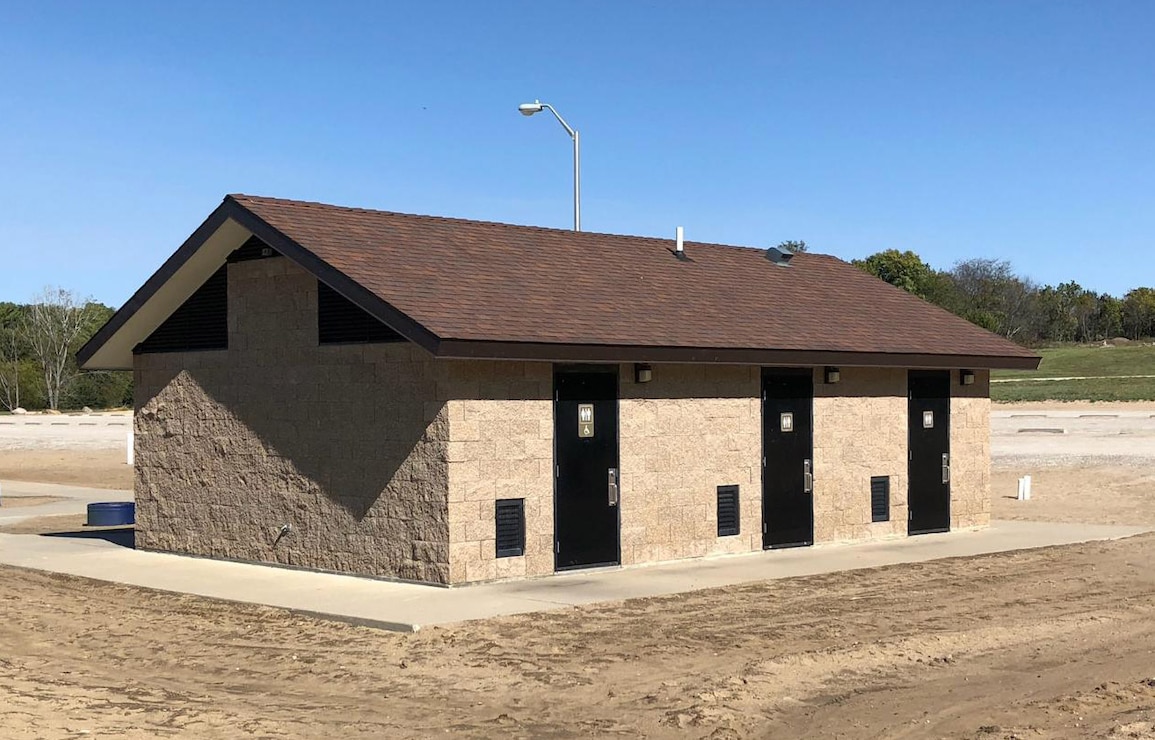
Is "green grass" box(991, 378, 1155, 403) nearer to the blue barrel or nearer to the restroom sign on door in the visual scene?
the blue barrel

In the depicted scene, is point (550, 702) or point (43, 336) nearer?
point (550, 702)

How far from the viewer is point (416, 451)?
1561cm

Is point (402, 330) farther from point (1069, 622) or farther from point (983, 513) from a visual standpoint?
point (983, 513)

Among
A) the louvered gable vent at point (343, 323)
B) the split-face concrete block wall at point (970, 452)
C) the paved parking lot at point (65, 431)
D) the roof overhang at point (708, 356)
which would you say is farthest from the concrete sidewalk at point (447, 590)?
the paved parking lot at point (65, 431)

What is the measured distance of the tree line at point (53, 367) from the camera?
93.6 metres

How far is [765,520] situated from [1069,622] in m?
6.14

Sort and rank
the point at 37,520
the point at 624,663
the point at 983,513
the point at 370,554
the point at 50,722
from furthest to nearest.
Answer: the point at 37,520
the point at 983,513
the point at 370,554
the point at 624,663
the point at 50,722

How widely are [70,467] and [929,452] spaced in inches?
1154

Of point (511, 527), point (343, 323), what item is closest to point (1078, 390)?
point (511, 527)

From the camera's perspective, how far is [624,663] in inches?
438

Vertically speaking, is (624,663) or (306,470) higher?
(306,470)

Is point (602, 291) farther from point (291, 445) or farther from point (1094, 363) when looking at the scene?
point (1094, 363)

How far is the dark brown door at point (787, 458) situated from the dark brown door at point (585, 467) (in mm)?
2802

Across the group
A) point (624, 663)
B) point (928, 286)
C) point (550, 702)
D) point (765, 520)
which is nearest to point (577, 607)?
point (624, 663)
